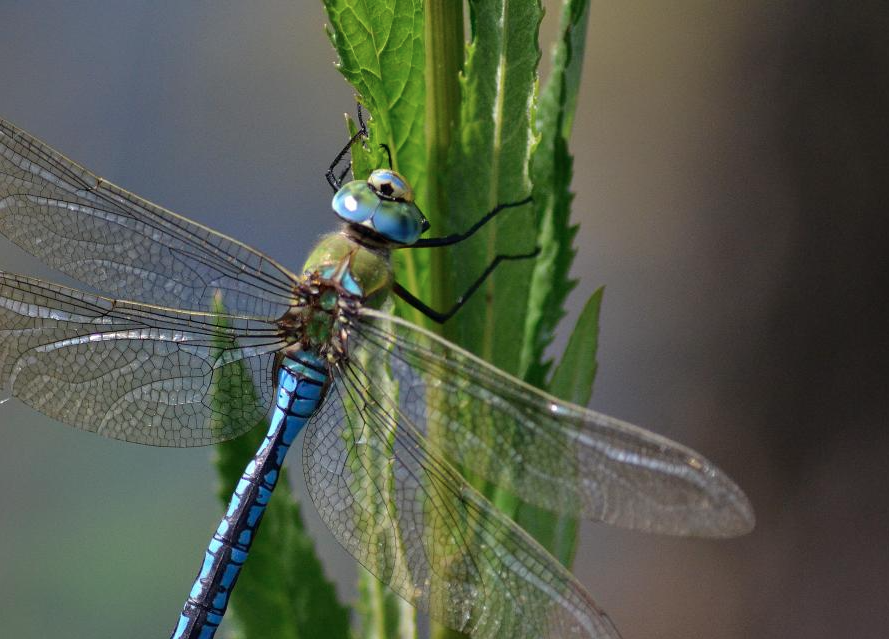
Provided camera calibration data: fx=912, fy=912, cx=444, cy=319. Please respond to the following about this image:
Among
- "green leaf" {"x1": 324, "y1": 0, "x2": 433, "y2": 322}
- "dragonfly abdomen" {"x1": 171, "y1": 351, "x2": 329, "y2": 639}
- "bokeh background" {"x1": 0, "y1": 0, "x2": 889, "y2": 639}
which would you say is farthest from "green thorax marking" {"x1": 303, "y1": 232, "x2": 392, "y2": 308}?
"bokeh background" {"x1": 0, "y1": 0, "x2": 889, "y2": 639}

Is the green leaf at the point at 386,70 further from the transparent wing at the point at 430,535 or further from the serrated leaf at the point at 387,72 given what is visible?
the transparent wing at the point at 430,535

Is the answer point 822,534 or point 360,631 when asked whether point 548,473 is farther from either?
point 822,534

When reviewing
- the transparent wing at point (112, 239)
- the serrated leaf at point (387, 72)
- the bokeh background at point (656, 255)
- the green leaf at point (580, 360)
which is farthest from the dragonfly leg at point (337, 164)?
the bokeh background at point (656, 255)

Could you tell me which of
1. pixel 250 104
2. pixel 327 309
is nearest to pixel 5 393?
pixel 327 309

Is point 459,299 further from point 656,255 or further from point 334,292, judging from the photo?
point 656,255

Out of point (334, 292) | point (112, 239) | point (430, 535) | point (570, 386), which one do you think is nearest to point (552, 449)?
point (570, 386)

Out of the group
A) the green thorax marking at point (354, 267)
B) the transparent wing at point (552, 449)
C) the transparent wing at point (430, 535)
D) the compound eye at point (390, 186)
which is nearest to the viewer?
the transparent wing at point (552, 449)

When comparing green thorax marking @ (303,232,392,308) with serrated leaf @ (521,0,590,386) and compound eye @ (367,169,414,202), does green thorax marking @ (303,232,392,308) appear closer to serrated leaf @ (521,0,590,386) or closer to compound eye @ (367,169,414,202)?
compound eye @ (367,169,414,202)
